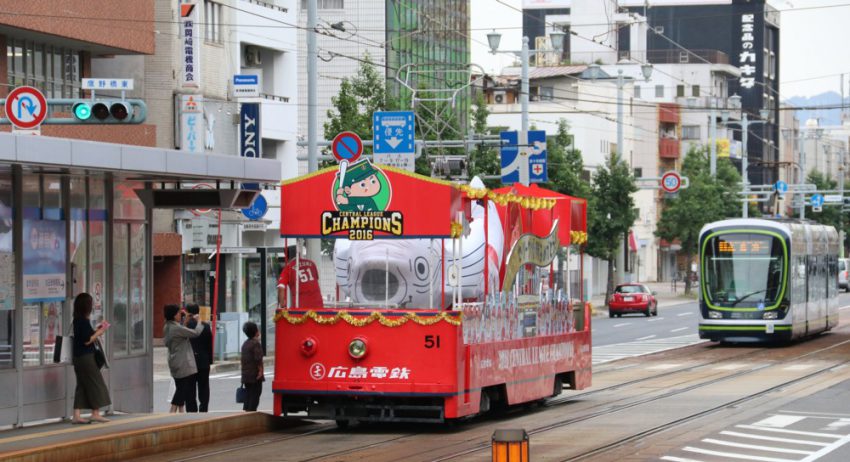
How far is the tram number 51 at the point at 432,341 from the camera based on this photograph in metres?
19.0

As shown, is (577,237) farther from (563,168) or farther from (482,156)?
(563,168)

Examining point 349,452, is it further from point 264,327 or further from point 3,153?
point 264,327

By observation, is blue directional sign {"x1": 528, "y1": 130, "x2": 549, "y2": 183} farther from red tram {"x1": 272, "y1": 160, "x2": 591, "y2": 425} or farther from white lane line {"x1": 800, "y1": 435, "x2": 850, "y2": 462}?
white lane line {"x1": 800, "y1": 435, "x2": 850, "y2": 462}

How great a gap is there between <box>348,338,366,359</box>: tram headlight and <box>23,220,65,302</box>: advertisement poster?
338cm

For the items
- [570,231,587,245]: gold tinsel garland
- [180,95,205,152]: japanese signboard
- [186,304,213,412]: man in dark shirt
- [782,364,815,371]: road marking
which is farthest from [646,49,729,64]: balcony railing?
[186,304,213,412]: man in dark shirt

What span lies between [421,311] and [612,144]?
83418 millimetres

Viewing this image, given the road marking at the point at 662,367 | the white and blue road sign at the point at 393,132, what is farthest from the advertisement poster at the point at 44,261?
the road marking at the point at 662,367

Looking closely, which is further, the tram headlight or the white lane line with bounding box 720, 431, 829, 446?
the tram headlight

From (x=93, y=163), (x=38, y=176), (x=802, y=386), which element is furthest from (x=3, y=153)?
(x=802, y=386)

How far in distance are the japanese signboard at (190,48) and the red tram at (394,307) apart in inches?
1006

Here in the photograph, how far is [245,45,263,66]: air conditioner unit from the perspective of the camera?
5367 centimetres

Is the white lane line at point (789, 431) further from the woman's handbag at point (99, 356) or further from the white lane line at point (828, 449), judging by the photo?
the woman's handbag at point (99, 356)

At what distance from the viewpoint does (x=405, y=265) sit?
1964 cm

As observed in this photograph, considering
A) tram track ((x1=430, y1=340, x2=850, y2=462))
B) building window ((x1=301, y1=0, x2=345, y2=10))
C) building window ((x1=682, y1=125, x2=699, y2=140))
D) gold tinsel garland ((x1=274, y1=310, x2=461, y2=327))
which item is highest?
building window ((x1=301, y1=0, x2=345, y2=10))
